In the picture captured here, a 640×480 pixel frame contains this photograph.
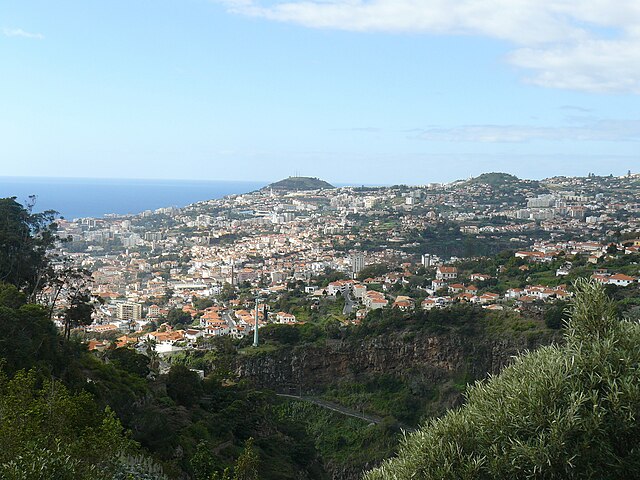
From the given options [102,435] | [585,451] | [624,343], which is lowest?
[102,435]

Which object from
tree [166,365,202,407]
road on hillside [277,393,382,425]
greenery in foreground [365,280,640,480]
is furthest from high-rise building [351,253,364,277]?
greenery in foreground [365,280,640,480]

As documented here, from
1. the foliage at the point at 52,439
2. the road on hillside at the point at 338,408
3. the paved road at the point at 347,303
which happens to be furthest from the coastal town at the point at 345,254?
the foliage at the point at 52,439

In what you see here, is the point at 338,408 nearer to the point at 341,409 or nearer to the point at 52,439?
the point at 341,409

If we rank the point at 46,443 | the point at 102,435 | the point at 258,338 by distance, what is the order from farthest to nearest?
the point at 258,338, the point at 102,435, the point at 46,443

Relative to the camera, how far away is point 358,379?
23828 mm

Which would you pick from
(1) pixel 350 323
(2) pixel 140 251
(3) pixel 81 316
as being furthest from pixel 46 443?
(2) pixel 140 251

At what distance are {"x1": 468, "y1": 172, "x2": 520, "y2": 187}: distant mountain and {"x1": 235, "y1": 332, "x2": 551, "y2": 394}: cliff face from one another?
7075 centimetres

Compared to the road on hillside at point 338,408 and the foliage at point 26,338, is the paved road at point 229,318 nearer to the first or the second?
the road on hillside at point 338,408

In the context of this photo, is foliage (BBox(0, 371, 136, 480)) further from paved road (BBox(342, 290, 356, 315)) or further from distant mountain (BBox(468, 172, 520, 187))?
distant mountain (BBox(468, 172, 520, 187))

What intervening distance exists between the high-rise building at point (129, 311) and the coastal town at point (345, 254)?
0.29 ft

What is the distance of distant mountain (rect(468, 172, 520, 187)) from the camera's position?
9169cm

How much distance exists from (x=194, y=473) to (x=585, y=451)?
20.2 ft

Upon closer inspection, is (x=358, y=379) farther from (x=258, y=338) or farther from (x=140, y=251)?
(x=140, y=251)

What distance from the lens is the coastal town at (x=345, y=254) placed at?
1177 inches
